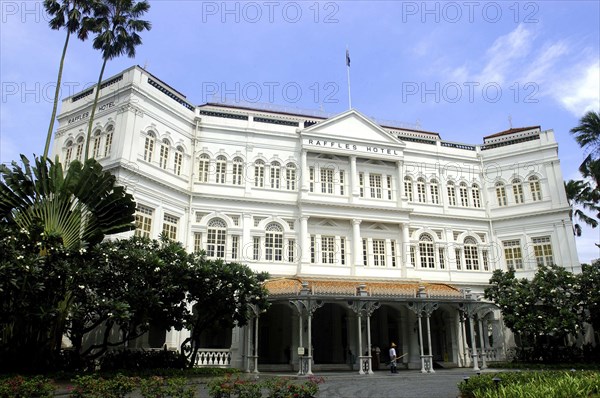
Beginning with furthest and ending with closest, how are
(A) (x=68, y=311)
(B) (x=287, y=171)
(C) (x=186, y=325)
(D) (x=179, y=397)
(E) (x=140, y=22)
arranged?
(B) (x=287, y=171) < (E) (x=140, y=22) < (C) (x=186, y=325) < (A) (x=68, y=311) < (D) (x=179, y=397)

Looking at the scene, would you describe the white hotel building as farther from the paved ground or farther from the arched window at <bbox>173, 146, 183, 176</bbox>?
the paved ground

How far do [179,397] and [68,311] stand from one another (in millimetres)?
7796

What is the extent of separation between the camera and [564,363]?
2352 cm

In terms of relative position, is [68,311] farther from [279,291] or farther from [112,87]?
[112,87]

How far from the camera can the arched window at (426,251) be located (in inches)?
1154

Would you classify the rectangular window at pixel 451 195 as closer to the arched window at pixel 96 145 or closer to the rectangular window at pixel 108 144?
the rectangular window at pixel 108 144

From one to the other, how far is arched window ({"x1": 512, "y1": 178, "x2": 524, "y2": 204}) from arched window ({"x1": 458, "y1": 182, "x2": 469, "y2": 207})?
3.02m

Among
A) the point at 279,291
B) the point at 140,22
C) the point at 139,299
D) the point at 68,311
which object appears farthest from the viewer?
the point at 140,22

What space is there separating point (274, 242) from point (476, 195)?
14.9 m

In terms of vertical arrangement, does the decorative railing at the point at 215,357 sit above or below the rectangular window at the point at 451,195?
below

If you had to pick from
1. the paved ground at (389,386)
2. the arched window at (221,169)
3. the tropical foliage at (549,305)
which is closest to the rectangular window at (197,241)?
the arched window at (221,169)

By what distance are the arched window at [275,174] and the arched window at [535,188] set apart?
1658 centimetres

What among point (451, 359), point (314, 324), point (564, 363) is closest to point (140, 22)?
point (314, 324)

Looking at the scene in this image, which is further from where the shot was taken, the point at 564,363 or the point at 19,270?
the point at 564,363
